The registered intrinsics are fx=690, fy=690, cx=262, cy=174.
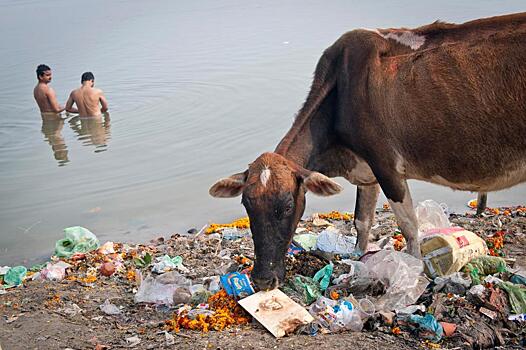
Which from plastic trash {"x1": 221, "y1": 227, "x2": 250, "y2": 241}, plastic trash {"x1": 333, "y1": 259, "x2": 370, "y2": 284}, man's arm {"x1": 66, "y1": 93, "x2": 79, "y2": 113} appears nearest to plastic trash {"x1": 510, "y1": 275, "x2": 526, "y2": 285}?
plastic trash {"x1": 333, "y1": 259, "x2": 370, "y2": 284}

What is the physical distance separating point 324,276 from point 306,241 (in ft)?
3.54

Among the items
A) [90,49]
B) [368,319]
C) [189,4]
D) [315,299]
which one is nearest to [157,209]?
[315,299]

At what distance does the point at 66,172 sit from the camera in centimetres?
1106

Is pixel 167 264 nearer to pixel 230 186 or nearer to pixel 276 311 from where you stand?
pixel 230 186

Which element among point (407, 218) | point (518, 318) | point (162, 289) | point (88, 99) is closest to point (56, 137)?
point (88, 99)

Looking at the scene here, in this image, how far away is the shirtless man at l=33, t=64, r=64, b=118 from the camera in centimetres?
1369

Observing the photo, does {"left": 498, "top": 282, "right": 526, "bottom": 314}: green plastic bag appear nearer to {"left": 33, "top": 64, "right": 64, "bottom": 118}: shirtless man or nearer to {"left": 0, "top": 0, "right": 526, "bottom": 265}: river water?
{"left": 0, "top": 0, "right": 526, "bottom": 265}: river water

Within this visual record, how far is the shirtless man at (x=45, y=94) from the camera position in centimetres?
1369

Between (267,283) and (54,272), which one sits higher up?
(267,283)

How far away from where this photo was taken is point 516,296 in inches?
204

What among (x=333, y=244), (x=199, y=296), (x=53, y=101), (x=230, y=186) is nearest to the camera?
(x=230, y=186)

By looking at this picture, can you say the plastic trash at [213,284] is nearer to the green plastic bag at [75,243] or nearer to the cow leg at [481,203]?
the green plastic bag at [75,243]

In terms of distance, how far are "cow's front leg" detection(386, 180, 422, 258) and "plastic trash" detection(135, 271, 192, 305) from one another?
194 centimetres

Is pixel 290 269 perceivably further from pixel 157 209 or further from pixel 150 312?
pixel 157 209
